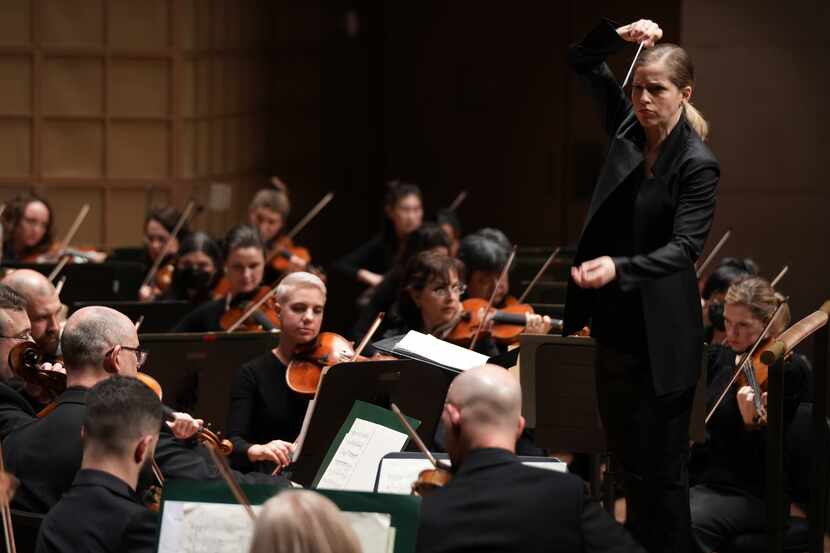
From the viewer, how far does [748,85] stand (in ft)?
21.4

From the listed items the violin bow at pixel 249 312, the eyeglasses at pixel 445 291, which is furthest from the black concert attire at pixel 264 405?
the violin bow at pixel 249 312

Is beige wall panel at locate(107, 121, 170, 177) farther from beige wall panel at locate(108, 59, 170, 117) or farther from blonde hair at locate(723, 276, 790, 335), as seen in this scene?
blonde hair at locate(723, 276, 790, 335)

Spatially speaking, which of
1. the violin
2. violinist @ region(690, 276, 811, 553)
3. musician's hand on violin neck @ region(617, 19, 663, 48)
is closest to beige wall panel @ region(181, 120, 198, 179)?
the violin

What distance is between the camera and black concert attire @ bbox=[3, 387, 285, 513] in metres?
3.21

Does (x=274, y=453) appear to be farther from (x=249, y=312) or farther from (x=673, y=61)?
(x=673, y=61)

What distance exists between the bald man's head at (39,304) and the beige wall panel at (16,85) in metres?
3.80

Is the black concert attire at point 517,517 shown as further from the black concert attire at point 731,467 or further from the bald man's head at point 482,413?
the black concert attire at point 731,467

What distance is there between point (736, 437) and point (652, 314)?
136 cm

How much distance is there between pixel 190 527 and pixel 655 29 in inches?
A: 62.9

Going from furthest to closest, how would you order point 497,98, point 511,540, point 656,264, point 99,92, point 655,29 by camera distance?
point 497,98 → point 99,92 → point 655,29 → point 656,264 → point 511,540

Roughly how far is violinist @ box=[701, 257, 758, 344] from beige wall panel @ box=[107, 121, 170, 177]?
393 cm

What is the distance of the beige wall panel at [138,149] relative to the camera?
26.8 ft

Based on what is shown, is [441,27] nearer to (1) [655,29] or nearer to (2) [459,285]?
(2) [459,285]

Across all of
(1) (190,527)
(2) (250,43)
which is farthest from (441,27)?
(1) (190,527)
